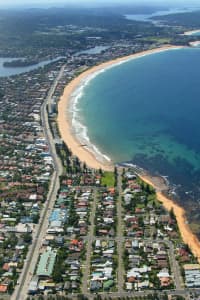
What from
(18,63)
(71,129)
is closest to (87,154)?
(71,129)

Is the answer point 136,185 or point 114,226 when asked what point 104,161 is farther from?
point 114,226

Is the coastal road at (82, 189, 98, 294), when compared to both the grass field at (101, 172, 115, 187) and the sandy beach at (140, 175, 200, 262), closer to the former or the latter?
the grass field at (101, 172, 115, 187)

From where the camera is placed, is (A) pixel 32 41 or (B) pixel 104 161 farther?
(A) pixel 32 41

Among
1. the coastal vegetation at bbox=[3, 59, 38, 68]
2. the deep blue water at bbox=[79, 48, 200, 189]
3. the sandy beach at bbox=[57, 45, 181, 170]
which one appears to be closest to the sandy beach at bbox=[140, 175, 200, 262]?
the deep blue water at bbox=[79, 48, 200, 189]

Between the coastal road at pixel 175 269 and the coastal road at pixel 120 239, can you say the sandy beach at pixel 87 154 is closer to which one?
the coastal road at pixel 175 269

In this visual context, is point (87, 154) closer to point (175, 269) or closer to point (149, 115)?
point (149, 115)

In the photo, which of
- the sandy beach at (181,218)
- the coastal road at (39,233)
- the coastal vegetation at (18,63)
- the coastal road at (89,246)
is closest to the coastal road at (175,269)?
the sandy beach at (181,218)

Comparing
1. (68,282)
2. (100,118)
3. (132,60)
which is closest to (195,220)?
(68,282)
